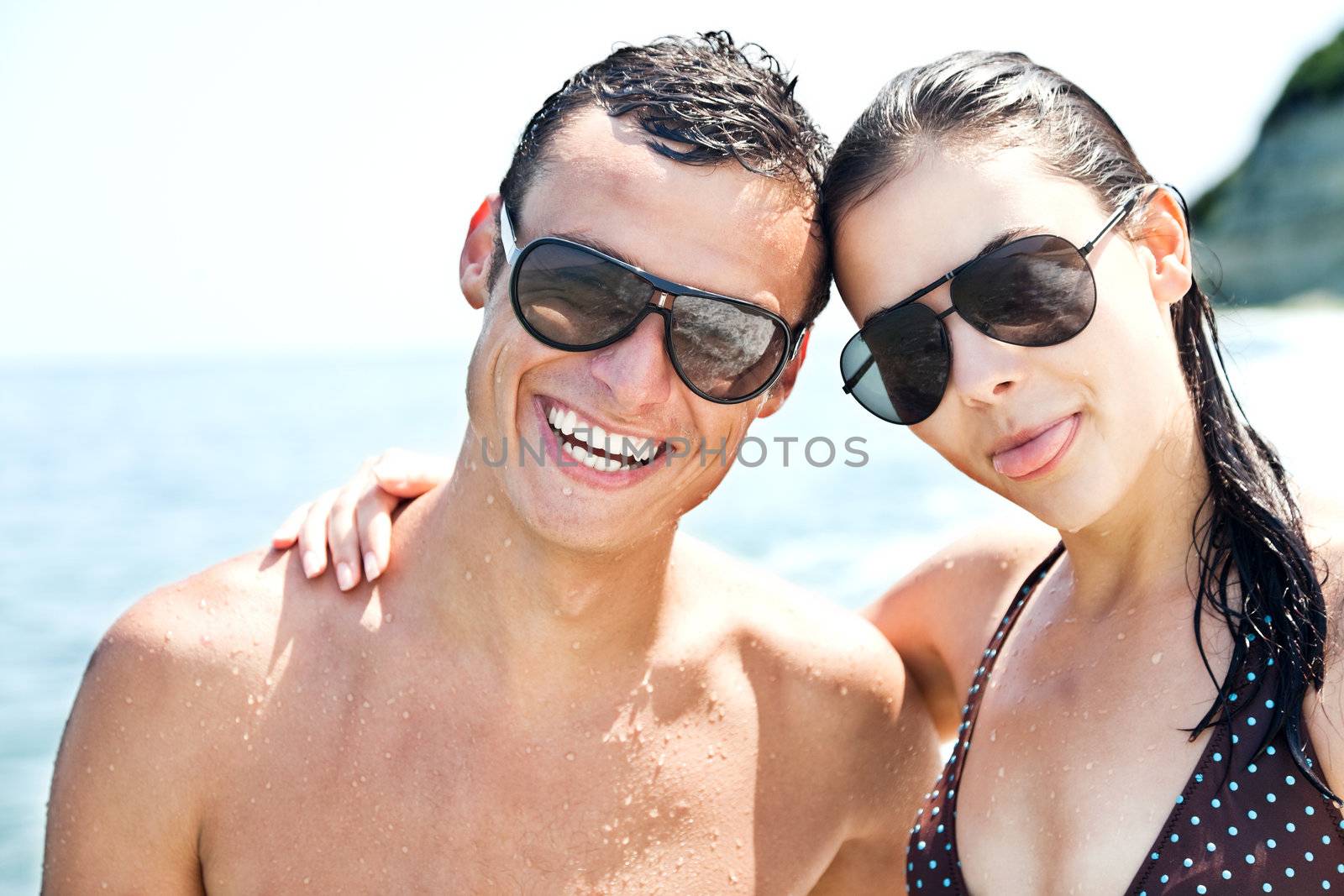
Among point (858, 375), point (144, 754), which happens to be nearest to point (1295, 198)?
point (858, 375)

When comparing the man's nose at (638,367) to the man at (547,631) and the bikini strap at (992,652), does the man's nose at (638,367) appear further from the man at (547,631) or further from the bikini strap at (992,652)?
the bikini strap at (992,652)

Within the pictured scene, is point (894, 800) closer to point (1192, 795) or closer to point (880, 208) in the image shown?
point (1192, 795)

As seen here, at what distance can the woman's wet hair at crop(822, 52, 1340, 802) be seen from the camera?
2375 millimetres

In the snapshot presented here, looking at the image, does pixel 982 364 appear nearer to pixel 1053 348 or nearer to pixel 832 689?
pixel 1053 348

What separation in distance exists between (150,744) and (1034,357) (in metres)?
2.14

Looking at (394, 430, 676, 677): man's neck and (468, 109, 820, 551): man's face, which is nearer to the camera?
(468, 109, 820, 551): man's face

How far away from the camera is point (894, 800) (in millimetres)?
3352

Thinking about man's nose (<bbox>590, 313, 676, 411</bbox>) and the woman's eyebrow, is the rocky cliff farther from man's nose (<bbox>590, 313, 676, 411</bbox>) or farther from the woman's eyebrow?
man's nose (<bbox>590, 313, 676, 411</bbox>)

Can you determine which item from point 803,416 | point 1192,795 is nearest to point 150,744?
point 1192,795

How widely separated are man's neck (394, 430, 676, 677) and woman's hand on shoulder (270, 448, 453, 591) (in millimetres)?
85

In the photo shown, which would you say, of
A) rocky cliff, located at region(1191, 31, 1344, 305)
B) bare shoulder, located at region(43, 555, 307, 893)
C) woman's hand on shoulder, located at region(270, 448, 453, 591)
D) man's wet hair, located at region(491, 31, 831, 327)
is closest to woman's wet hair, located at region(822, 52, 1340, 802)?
man's wet hair, located at region(491, 31, 831, 327)

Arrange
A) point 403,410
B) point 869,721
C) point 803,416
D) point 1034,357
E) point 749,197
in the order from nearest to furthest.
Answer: point 1034,357 → point 749,197 → point 869,721 → point 803,416 → point 403,410

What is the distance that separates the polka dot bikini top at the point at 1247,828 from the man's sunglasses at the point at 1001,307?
0.80 metres

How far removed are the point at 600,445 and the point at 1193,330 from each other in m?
1.41
